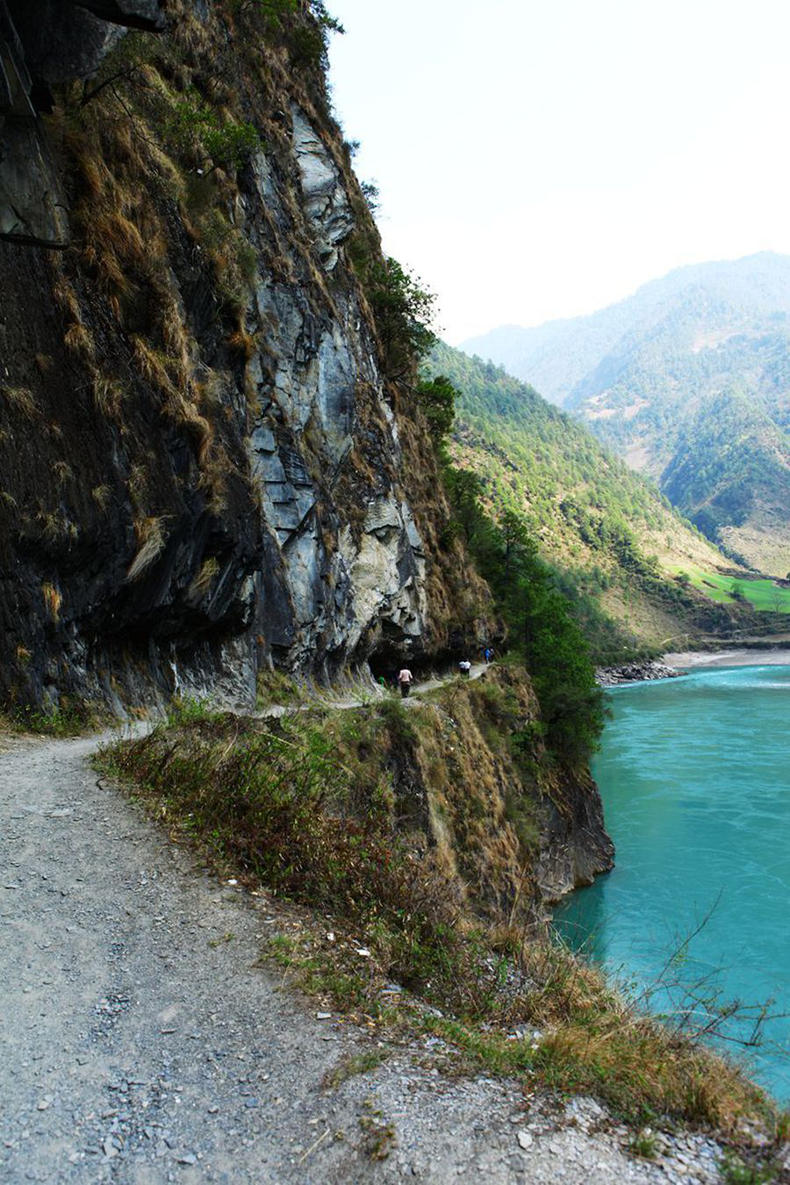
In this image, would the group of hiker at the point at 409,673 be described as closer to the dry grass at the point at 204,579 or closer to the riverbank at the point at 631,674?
the dry grass at the point at 204,579

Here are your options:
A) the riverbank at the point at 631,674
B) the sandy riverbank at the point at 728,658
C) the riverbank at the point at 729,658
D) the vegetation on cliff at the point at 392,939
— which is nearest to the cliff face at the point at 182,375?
the vegetation on cliff at the point at 392,939

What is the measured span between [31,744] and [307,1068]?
702 cm

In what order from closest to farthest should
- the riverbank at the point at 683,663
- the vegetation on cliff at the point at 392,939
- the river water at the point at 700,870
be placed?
the vegetation on cliff at the point at 392,939 → the river water at the point at 700,870 → the riverbank at the point at 683,663

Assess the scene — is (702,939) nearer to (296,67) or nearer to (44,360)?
(44,360)

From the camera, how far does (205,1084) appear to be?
347 cm

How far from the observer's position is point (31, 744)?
29.6ft

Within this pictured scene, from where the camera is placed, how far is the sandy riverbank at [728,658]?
122938mm

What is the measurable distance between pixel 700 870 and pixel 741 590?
542 feet

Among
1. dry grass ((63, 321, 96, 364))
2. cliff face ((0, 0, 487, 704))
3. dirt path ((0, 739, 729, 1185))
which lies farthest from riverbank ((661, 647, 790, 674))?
dirt path ((0, 739, 729, 1185))

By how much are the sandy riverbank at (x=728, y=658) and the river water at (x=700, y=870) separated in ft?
227

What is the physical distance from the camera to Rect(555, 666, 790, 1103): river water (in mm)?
18609

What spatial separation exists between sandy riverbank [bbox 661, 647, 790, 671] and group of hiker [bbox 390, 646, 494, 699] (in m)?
94.3

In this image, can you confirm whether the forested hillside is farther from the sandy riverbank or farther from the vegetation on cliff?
the vegetation on cliff

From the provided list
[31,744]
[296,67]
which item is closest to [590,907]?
[31,744]
